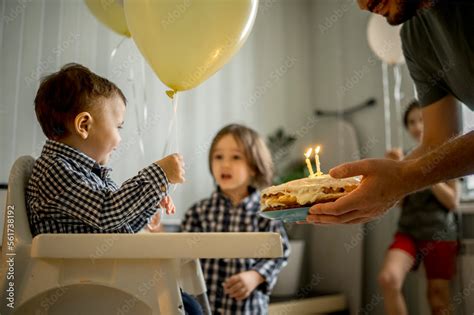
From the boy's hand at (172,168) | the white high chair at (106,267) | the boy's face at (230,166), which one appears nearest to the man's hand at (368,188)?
the white high chair at (106,267)

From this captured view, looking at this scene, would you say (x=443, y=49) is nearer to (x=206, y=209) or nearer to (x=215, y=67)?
(x=215, y=67)

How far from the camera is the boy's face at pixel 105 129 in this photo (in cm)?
100

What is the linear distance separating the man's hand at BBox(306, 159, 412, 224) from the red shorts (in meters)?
1.21

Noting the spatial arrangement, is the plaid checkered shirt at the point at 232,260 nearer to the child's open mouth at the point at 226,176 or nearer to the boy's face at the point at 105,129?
the child's open mouth at the point at 226,176

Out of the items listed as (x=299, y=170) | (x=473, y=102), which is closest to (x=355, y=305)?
(x=299, y=170)

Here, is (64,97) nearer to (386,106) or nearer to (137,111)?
(137,111)

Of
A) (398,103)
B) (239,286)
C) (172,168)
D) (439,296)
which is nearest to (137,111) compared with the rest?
(172,168)

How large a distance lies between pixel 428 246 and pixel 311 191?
1350 mm

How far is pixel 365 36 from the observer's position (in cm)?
282

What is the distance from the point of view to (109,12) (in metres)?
1.20

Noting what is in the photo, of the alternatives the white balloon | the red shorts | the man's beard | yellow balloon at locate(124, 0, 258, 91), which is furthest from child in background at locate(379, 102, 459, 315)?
yellow balloon at locate(124, 0, 258, 91)

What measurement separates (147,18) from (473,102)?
33.9 inches

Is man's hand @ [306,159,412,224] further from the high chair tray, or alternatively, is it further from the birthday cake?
the high chair tray

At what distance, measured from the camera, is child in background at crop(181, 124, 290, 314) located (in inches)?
63.7
